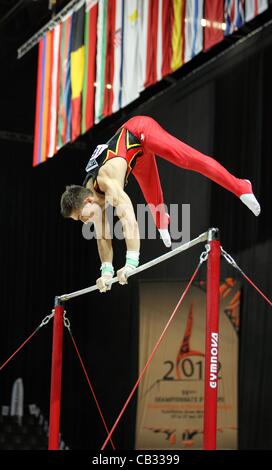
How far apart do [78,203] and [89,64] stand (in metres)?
5.18

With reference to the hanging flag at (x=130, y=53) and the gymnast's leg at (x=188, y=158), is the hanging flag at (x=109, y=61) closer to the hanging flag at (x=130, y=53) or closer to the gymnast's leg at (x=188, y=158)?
the hanging flag at (x=130, y=53)

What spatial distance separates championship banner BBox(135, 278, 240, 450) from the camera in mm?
9164


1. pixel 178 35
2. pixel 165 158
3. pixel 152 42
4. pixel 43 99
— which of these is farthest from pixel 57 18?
pixel 165 158

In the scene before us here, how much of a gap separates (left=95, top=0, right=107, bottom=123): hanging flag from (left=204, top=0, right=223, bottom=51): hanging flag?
1712 mm

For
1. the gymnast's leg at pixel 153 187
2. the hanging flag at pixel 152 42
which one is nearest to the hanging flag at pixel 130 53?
the hanging flag at pixel 152 42

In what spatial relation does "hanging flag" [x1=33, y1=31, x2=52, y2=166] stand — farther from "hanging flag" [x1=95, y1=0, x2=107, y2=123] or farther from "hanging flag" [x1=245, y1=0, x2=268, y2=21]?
"hanging flag" [x1=245, y1=0, x2=268, y2=21]

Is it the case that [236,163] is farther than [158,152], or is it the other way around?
[236,163]

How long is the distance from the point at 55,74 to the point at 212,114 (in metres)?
2.19

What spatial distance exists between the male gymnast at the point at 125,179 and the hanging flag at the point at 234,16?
3.19m

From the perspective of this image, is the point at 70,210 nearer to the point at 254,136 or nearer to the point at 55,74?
the point at 254,136

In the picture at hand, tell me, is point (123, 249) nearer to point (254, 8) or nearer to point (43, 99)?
point (43, 99)

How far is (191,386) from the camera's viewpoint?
969 centimetres

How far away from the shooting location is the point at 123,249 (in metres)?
11.9
